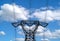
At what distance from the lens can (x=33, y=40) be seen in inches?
1917

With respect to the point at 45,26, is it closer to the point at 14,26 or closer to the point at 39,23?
the point at 39,23

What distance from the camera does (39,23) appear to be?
1975 inches

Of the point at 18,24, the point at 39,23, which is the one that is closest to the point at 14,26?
the point at 18,24

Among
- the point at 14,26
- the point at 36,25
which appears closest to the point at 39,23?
the point at 36,25

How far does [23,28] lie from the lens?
164 feet

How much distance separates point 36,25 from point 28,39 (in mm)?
2558

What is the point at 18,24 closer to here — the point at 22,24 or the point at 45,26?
the point at 22,24

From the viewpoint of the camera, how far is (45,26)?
164 feet

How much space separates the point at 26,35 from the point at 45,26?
10.4 feet

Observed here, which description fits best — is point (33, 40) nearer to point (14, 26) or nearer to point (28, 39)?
point (28, 39)

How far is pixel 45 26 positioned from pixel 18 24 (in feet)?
13.2

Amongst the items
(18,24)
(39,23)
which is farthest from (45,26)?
(18,24)

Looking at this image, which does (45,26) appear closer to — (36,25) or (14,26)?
(36,25)

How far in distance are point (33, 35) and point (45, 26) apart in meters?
2.27
